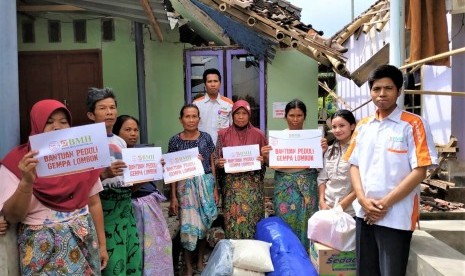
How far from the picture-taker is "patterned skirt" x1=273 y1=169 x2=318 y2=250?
4016 mm

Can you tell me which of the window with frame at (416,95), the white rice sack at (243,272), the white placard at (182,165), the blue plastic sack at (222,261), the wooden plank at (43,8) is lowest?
the white rice sack at (243,272)

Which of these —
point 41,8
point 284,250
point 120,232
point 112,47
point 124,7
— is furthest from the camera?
point 112,47

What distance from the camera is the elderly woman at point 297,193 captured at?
402cm

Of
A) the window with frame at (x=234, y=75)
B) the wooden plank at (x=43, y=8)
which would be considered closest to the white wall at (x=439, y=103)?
the window with frame at (x=234, y=75)

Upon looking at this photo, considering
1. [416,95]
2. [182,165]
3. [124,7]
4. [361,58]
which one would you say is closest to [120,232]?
[182,165]

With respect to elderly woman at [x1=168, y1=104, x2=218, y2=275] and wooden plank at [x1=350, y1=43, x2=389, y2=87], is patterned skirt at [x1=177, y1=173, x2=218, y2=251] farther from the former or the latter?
wooden plank at [x1=350, y1=43, x2=389, y2=87]

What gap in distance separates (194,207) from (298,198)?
1.06 metres

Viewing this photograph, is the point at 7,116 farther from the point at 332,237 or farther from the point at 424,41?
the point at 424,41

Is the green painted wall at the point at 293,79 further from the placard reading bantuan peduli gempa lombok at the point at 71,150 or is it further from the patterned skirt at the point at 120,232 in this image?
the placard reading bantuan peduli gempa lombok at the point at 71,150

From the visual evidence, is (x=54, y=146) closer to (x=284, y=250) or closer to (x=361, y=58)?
(x=284, y=250)

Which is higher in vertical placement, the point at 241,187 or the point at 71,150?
the point at 71,150

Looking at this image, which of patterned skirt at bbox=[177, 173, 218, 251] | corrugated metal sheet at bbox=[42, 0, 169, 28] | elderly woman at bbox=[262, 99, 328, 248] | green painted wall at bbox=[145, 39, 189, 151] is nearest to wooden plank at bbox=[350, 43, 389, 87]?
elderly woman at bbox=[262, 99, 328, 248]

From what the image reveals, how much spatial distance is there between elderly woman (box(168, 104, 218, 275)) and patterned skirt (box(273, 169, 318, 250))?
0.72m

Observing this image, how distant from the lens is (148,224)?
3373 mm
